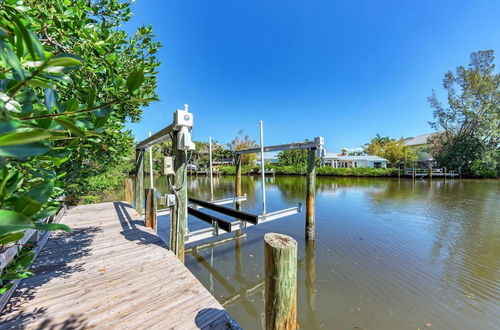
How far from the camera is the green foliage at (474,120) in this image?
770 inches

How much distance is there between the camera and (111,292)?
83.0 inches

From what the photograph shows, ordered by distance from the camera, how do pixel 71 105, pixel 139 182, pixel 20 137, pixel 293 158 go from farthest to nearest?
pixel 293 158, pixel 139 182, pixel 71 105, pixel 20 137

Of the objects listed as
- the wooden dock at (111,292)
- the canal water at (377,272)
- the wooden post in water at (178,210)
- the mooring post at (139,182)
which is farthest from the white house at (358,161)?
the wooden dock at (111,292)

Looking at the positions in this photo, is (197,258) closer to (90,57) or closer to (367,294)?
(367,294)

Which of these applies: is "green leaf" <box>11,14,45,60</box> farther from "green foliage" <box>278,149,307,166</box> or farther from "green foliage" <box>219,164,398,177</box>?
"green foliage" <box>278,149,307,166</box>

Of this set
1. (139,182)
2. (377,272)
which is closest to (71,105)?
(377,272)

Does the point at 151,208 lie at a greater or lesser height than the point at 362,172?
lesser

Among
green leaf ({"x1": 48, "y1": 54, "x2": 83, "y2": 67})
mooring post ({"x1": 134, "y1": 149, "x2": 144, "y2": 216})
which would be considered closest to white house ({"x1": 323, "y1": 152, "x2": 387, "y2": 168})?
mooring post ({"x1": 134, "y1": 149, "x2": 144, "y2": 216})

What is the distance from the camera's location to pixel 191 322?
1.74m

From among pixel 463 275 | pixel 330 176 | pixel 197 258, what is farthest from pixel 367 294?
pixel 330 176

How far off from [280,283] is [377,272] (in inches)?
134

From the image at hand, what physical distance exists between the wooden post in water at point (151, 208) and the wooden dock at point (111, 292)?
61 cm

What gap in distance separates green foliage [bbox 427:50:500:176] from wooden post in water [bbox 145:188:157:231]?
29047mm

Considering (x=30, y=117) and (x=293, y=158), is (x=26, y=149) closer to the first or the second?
(x=30, y=117)
